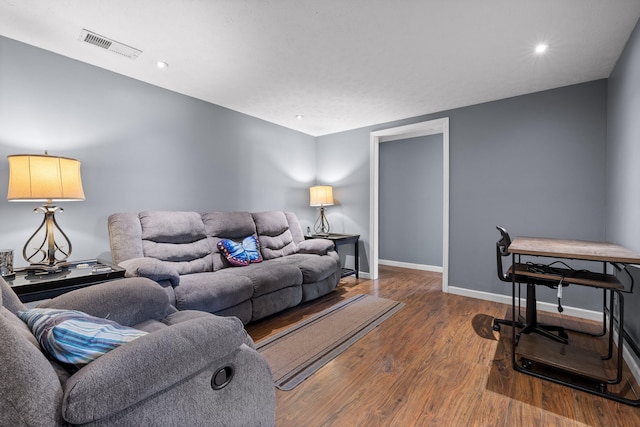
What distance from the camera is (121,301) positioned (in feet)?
4.90

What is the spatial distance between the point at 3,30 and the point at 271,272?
2.79m

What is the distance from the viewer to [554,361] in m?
1.93

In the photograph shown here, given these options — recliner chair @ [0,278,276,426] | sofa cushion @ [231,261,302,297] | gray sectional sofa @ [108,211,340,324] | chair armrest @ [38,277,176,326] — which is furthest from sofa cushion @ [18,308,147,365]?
sofa cushion @ [231,261,302,297]

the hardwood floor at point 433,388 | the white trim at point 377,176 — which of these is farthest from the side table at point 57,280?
the white trim at point 377,176

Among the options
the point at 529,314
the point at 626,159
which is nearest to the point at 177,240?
the point at 529,314

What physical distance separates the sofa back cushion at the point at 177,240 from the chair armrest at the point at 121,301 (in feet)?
3.55

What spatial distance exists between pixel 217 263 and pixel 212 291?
2.56 feet

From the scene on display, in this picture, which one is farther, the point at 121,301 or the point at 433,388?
the point at 433,388

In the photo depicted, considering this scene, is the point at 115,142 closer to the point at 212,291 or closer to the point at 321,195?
the point at 212,291

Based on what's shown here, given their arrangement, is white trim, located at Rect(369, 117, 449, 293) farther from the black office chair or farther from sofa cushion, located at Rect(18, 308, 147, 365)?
sofa cushion, located at Rect(18, 308, 147, 365)

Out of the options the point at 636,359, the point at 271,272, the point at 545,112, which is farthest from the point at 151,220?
the point at 545,112

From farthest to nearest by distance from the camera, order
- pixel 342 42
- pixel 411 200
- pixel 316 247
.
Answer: pixel 411 200
pixel 316 247
pixel 342 42

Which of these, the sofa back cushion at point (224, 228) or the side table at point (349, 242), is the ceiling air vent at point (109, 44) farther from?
the side table at point (349, 242)

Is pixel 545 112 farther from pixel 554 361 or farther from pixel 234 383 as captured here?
pixel 234 383
